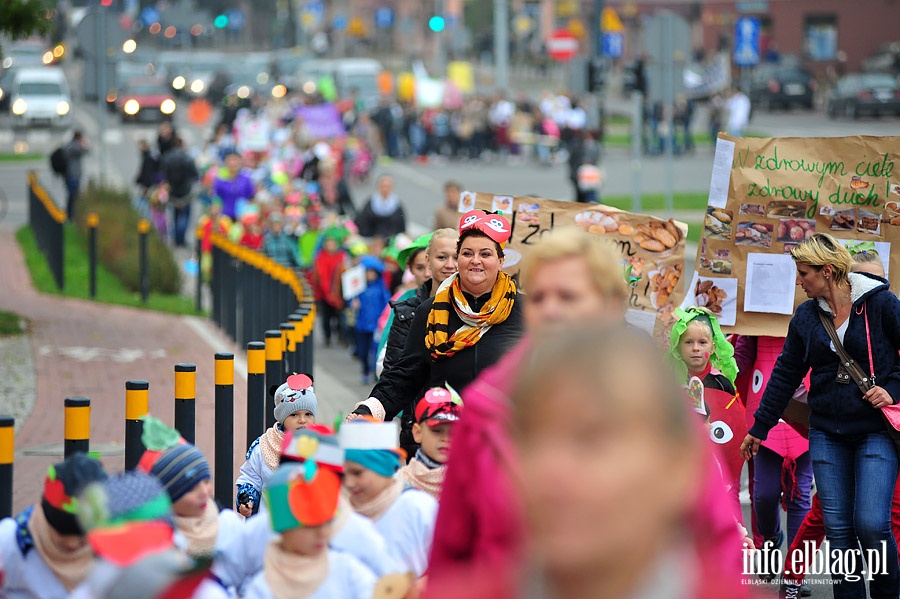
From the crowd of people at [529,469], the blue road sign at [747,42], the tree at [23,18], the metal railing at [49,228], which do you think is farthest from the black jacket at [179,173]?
the blue road sign at [747,42]

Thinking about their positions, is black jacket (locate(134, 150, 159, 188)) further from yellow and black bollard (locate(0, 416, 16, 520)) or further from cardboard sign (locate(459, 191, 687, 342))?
yellow and black bollard (locate(0, 416, 16, 520))

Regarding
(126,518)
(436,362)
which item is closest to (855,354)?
(436,362)

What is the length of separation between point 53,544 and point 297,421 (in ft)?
8.32

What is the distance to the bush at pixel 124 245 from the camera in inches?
826

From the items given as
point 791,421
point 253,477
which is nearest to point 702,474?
point 253,477

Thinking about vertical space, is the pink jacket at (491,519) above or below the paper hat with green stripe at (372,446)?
above

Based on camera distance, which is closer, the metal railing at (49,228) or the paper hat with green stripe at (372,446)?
the paper hat with green stripe at (372,446)

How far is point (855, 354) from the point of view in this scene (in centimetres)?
675

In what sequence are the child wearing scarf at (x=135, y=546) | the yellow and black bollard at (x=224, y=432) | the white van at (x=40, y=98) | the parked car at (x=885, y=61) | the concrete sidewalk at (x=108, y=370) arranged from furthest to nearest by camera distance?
the parked car at (x=885, y=61), the white van at (x=40, y=98), the concrete sidewalk at (x=108, y=370), the yellow and black bollard at (x=224, y=432), the child wearing scarf at (x=135, y=546)

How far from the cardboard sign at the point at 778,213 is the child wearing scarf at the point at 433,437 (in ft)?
11.7

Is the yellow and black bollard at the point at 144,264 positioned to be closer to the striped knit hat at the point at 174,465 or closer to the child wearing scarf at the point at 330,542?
the striped knit hat at the point at 174,465

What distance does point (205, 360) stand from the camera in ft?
47.6

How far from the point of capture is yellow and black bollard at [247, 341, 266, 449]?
27.7ft

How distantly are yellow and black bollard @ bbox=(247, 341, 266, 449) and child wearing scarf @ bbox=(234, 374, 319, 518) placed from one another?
1626 mm
